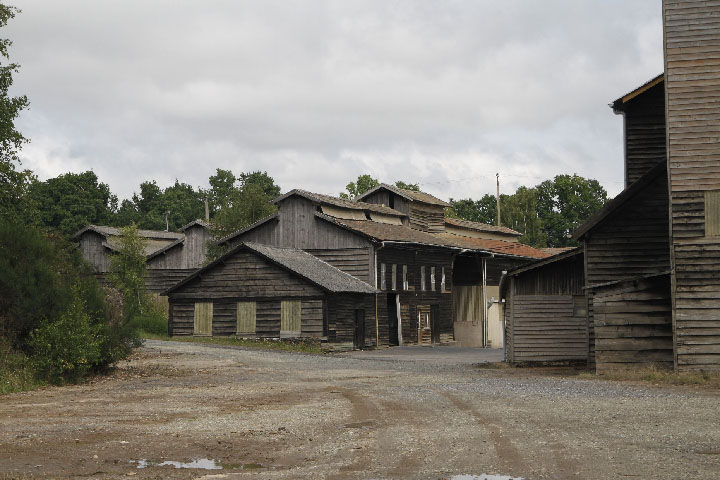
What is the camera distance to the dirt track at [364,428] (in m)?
11.6

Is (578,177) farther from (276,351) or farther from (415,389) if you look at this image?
(415,389)

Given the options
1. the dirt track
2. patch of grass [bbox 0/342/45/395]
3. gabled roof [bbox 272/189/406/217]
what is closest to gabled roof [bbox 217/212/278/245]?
gabled roof [bbox 272/189/406/217]

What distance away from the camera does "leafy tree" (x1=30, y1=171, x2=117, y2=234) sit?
341 feet

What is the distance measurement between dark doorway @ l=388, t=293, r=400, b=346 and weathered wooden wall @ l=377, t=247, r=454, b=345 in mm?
452

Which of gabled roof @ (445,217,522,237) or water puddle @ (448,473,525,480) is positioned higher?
gabled roof @ (445,217,522,237)

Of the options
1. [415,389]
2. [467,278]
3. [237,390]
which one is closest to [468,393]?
[415,389]

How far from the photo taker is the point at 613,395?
2067 cm

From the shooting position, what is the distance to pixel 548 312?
108 ft

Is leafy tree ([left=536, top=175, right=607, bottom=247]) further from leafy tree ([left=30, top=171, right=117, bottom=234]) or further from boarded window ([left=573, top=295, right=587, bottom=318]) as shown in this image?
boarded window ([left=573, top=295, right=587, bottom=318])

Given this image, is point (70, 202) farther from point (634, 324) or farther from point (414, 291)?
point (634, 324)

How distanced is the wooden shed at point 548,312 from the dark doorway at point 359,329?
1404 cm

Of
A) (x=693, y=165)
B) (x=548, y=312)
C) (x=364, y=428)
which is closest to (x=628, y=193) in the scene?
(x=693, y=165)

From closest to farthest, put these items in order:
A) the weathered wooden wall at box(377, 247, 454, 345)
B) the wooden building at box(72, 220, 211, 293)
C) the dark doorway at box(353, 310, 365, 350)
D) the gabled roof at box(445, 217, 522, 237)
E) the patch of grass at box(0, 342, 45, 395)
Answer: the patch of grass at box(0, 342, 45, 395), the dark doorway at box(353, 310, 365, 350), the weathered wooden wall at box(377, 247, 454, 345), the wooden building at box(72, 220, 211, 293), the gabled roof at box(445, 217, 522, 237)

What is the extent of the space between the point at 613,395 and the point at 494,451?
9043mm
